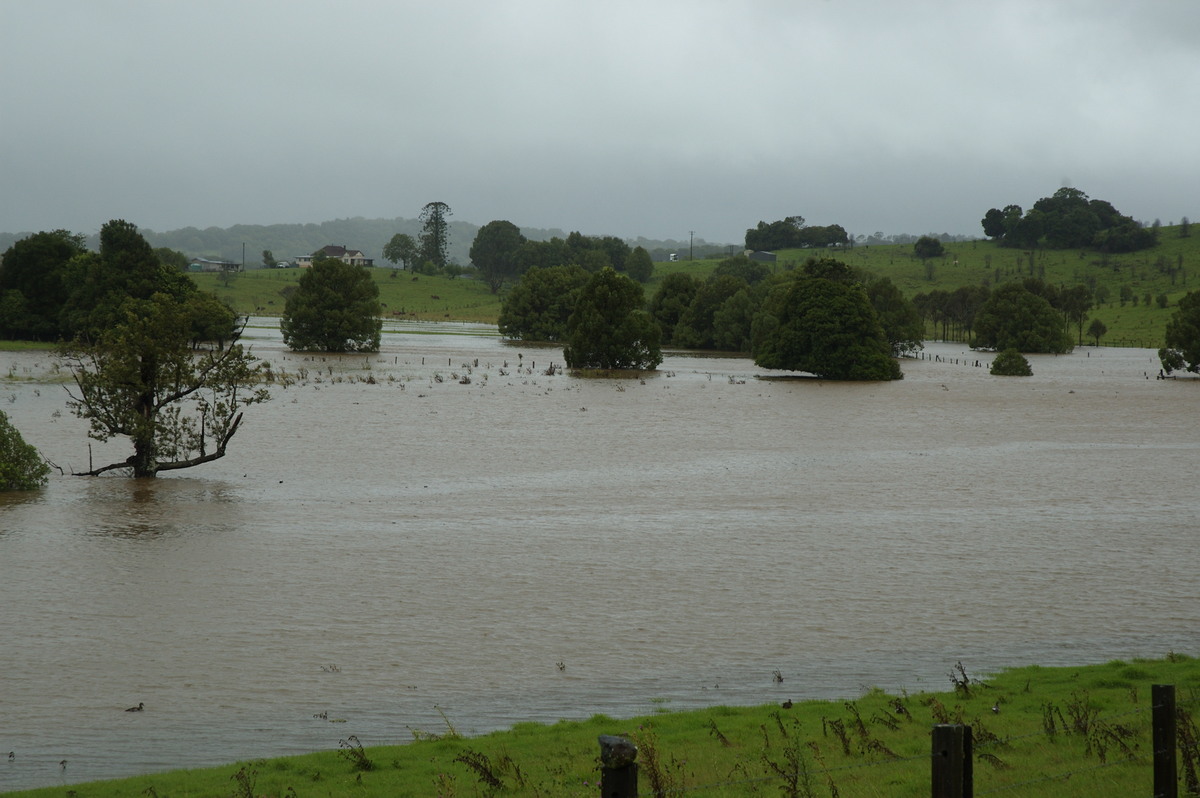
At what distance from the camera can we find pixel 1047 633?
15.3 meters

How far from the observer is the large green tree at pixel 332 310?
92375 mm

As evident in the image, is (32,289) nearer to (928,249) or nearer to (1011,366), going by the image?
(1011,366)

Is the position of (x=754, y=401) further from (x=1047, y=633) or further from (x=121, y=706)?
(x=121, y=706)

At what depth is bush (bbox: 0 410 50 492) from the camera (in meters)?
25.3

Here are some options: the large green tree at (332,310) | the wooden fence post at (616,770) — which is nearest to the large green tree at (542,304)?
the large green tree at (332,310)

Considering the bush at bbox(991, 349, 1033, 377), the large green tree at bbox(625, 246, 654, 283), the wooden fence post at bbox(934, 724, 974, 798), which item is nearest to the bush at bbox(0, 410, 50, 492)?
the wooden fence post at bbox(934, 724, 974, 798)

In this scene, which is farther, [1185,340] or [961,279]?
[961,279]

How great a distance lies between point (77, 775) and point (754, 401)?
4675 cm

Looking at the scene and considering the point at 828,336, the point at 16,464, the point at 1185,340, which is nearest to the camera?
the point at 16,464

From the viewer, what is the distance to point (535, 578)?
Result: 18391 millimetres

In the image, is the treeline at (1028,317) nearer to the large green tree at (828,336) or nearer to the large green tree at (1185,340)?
the large green tree at (1185,340)

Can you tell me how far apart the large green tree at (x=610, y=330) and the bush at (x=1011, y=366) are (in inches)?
965

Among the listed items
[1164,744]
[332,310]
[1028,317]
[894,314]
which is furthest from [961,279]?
[1164,744]

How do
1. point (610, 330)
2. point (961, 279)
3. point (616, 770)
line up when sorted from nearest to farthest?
1. point (616, 770)
2. point (610, 330)
3. point (961, 279)
